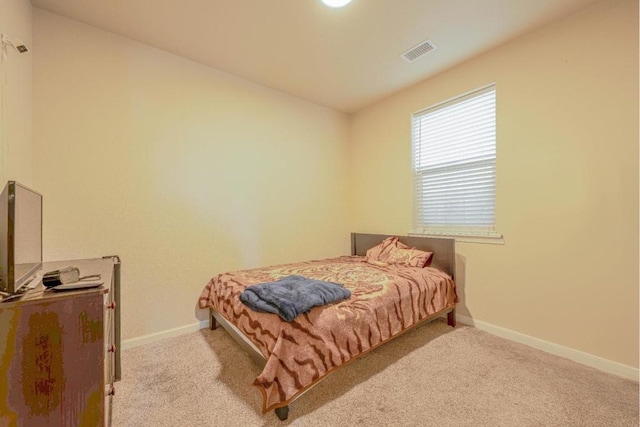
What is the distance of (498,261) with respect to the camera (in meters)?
2.43

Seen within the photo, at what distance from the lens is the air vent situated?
2.37 m

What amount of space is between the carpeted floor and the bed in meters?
0.20

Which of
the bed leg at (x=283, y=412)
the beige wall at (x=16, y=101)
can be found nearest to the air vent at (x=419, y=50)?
the beige wall at (x=16, y=101)

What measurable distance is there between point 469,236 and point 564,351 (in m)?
1.11

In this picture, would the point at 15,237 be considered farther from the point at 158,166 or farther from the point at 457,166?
the point at 457,166

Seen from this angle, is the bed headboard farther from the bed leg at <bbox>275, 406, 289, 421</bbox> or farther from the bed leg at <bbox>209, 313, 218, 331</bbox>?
the bed leg at <bbox>209, 313, 218, 331</bbox>

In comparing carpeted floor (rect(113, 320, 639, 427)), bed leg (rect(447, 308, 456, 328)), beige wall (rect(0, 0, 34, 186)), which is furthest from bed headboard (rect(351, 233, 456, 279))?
beige wall (rect(0, 0, 34, 186))

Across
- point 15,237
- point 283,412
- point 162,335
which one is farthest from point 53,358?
point 162,335

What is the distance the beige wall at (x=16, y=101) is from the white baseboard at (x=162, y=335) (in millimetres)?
1437

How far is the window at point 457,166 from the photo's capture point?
2.55m

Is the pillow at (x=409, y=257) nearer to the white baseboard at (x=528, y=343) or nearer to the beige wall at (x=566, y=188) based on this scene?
the beige wall at (x=566, y=188)

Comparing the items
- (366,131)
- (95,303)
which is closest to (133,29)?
(95,303)

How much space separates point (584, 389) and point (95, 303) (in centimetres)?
272

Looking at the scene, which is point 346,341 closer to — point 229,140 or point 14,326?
point 14,326
